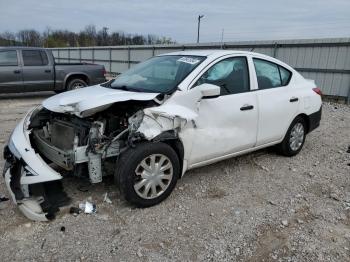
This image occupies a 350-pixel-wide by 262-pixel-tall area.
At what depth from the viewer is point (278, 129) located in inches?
191

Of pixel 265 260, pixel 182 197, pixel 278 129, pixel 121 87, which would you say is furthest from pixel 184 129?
pixel 278 129

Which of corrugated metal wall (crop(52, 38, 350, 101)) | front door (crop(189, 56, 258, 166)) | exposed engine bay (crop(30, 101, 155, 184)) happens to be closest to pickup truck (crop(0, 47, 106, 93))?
corrugated metal wall (crop(52, 38, 350, 101))

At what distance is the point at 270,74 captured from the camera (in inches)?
188

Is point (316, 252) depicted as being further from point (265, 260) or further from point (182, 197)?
point (182, 197)

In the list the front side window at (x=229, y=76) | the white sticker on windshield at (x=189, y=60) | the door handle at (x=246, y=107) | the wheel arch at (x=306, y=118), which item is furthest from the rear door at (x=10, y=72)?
the wheel arch at (x=306, y=118)

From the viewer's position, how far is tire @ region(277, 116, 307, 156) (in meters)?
5.12

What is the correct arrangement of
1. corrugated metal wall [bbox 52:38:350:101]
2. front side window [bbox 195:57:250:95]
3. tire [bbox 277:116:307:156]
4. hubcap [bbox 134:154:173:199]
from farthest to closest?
corrugated metal wall [bbox 52:38:350:101]
tire [bbox 277:116:307:156]
front side window [bbox 195:57:250:95]
hubcap [bbox 134:154:173:199]

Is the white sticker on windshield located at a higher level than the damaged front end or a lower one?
higher

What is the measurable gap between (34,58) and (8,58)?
29.6 inches

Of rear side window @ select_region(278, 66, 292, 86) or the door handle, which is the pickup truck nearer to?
rear side window @ select_region(278, 66, 292, 86)

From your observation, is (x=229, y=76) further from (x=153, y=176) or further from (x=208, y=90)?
(x=153, y=176)

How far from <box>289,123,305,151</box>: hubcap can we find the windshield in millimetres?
2069

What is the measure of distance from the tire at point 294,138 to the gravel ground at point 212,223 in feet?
1.56

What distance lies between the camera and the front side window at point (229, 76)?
13.1ft
